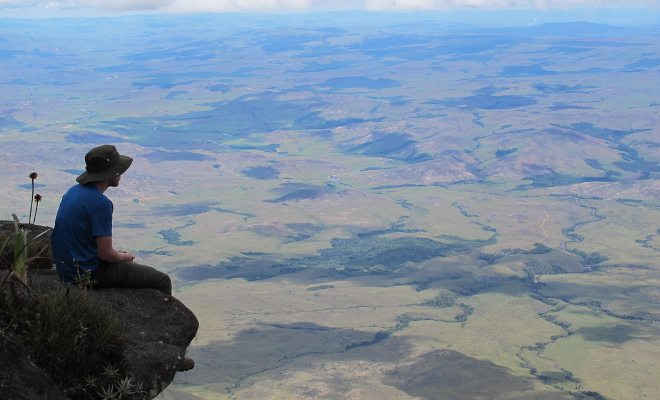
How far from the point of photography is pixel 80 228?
12875 mm

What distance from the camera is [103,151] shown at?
43.8 feet

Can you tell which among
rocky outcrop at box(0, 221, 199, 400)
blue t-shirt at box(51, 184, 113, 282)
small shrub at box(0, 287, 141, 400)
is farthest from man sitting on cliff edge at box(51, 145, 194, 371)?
small shrub at box(0, 287, 141, 400)

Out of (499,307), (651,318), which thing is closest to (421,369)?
(499,307)

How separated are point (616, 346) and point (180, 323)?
530ft

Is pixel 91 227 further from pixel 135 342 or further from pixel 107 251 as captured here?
pixel 135 342

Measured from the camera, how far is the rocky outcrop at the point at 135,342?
31.6ft

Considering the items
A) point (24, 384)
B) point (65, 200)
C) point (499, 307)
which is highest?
point (65, 200)

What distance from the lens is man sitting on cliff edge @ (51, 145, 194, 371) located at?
12805 mm

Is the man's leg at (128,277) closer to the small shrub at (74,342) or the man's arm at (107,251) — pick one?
the man's arm at (107,251)

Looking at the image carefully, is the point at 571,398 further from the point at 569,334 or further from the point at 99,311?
the point at 99,311

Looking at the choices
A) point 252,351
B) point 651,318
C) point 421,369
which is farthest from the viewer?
point 651,318

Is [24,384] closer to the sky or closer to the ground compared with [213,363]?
closer to the sky

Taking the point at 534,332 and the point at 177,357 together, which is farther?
the point at 534,332

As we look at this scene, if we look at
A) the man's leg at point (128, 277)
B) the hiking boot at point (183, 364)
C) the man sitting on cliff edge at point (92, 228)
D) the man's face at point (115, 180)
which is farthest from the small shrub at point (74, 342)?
the man's face at point (115, 180)
